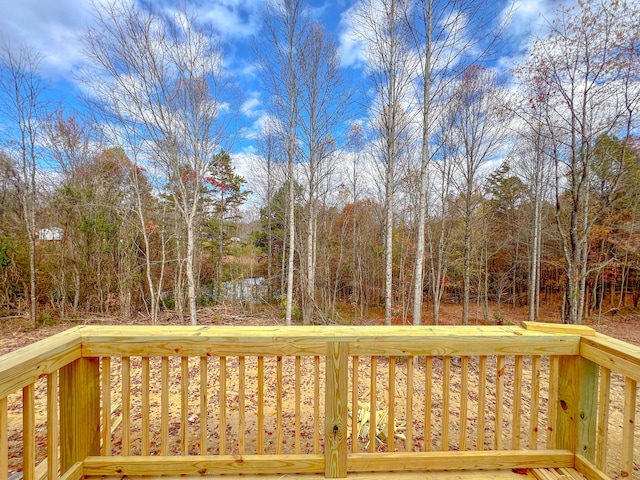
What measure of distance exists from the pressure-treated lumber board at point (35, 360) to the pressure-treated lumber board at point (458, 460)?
134 cm

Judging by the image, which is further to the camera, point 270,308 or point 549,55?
point 270,308

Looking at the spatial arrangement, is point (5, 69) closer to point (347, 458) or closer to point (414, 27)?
point (414, 27)

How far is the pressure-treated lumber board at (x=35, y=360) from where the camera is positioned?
35.4 inches

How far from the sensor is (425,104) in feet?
18.2

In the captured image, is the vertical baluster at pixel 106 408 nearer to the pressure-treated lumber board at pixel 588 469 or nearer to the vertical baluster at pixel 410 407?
the vertical baluster at pixel 410 407

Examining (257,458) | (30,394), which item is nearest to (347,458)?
(257,458)

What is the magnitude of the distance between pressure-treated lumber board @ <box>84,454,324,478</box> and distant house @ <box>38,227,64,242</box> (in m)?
8.24

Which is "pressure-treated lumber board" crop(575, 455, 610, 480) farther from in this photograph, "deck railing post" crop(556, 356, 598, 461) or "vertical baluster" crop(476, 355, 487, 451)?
"vertical baluster" crop(476, 355, 487, 451)

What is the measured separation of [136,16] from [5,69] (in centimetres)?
326

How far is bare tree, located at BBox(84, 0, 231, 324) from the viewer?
17.1 ft

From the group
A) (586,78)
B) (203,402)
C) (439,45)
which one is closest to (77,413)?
(203,402)

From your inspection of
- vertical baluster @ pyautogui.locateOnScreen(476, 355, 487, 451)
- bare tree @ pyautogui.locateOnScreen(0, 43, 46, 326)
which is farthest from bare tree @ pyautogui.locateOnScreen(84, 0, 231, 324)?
vertical baluster @ pyautogui.locateOnScreen(476, 355, 487, 451)

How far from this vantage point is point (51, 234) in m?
7.02

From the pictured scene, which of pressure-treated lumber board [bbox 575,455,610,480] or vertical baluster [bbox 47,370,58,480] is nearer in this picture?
vertical baluster [bbox 47,370,58,480]
